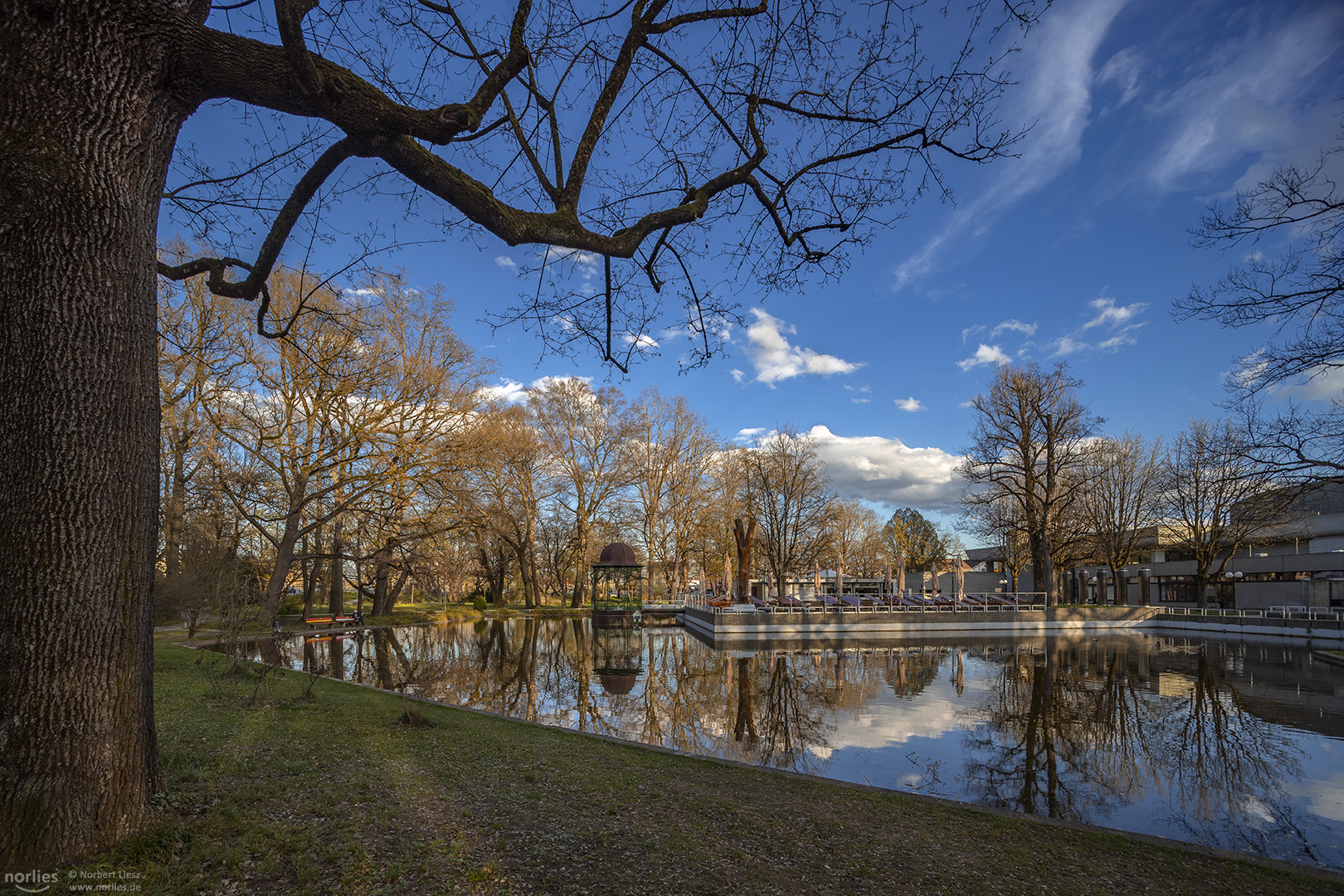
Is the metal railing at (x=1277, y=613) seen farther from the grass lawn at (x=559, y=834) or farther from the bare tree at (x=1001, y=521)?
the grass lawn at (x=559, y=834)

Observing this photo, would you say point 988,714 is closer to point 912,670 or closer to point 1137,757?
point 1137,757

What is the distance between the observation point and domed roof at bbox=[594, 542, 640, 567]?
31031 mm

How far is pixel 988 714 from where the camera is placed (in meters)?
10.7

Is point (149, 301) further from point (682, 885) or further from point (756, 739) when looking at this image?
point (756, 739)

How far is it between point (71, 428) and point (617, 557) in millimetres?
28824

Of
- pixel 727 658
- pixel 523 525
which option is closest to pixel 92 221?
pixel 727 658

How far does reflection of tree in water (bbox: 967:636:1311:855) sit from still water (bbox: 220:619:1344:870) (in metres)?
0.04

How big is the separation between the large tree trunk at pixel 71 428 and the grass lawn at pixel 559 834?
0.45 metres

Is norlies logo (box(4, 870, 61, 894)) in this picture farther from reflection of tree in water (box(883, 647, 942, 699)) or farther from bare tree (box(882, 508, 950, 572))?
bare tree (box(882, 508, 950, 572))

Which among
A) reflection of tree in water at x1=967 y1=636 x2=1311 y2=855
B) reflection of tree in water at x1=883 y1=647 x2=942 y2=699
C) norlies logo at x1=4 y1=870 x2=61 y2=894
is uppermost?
norlies logo at x1=4 y1=870 x2=61 y2=894

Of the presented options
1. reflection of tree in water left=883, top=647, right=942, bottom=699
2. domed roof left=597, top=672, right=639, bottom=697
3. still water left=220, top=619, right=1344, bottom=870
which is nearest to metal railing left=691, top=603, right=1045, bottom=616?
still water left=220, top=619, right=1344, bottom=870

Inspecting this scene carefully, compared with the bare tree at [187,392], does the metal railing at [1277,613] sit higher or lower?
lower

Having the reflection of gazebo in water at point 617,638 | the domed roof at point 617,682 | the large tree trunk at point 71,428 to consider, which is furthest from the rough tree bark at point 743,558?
the large tree trunk at point 71,428

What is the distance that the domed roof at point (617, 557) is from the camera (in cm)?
3103
